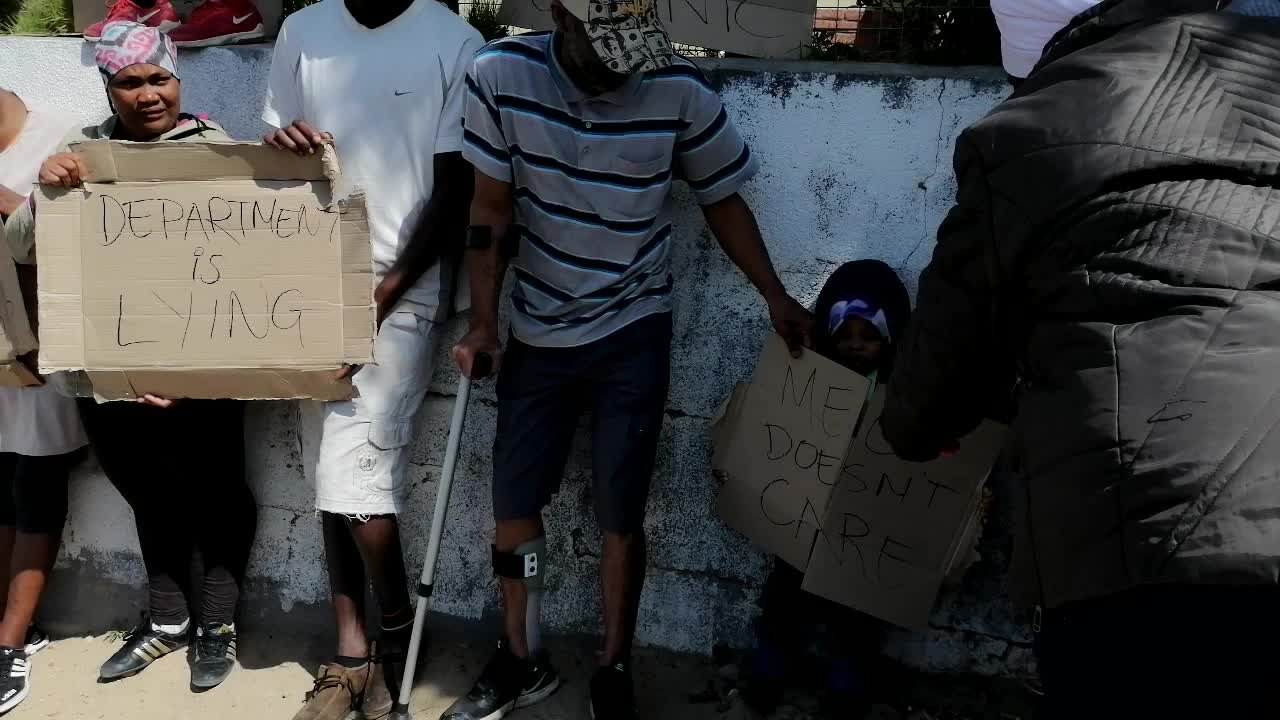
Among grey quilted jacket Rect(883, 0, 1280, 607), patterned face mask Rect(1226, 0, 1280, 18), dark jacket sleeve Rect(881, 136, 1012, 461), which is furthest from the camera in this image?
dark jacket sleeve Rect(881, 136, 1012, 461)

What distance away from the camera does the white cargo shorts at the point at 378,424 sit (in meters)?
3.43

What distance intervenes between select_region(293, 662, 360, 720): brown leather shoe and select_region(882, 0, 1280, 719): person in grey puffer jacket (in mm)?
2308

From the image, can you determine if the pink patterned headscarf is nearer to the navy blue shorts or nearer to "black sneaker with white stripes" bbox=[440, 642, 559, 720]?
the navy blue shorts

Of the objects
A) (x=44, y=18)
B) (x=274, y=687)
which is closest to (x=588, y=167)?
(x=274, y=687)

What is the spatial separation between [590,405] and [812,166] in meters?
0.95

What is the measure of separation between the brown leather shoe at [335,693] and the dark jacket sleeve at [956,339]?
6.86 feet

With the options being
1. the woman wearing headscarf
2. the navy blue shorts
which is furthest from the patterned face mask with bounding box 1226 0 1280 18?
the woman wearing headscarf

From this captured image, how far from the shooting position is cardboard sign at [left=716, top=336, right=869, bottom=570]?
3191 mm

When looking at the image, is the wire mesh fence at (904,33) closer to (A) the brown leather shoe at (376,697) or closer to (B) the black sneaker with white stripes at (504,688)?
(B) the black sneaker with white stripes at (504,688)

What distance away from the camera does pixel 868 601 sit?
3248mm

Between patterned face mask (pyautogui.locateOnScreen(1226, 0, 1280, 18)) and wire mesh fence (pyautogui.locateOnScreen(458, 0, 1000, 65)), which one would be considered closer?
patterned face mask (pyautogui.locateOnScreen(1226, 0, 1280, 18))

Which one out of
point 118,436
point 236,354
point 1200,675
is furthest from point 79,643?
point 1200,675

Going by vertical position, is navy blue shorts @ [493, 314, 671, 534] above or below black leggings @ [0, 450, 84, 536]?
above

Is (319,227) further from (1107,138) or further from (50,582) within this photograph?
(1107,138)
